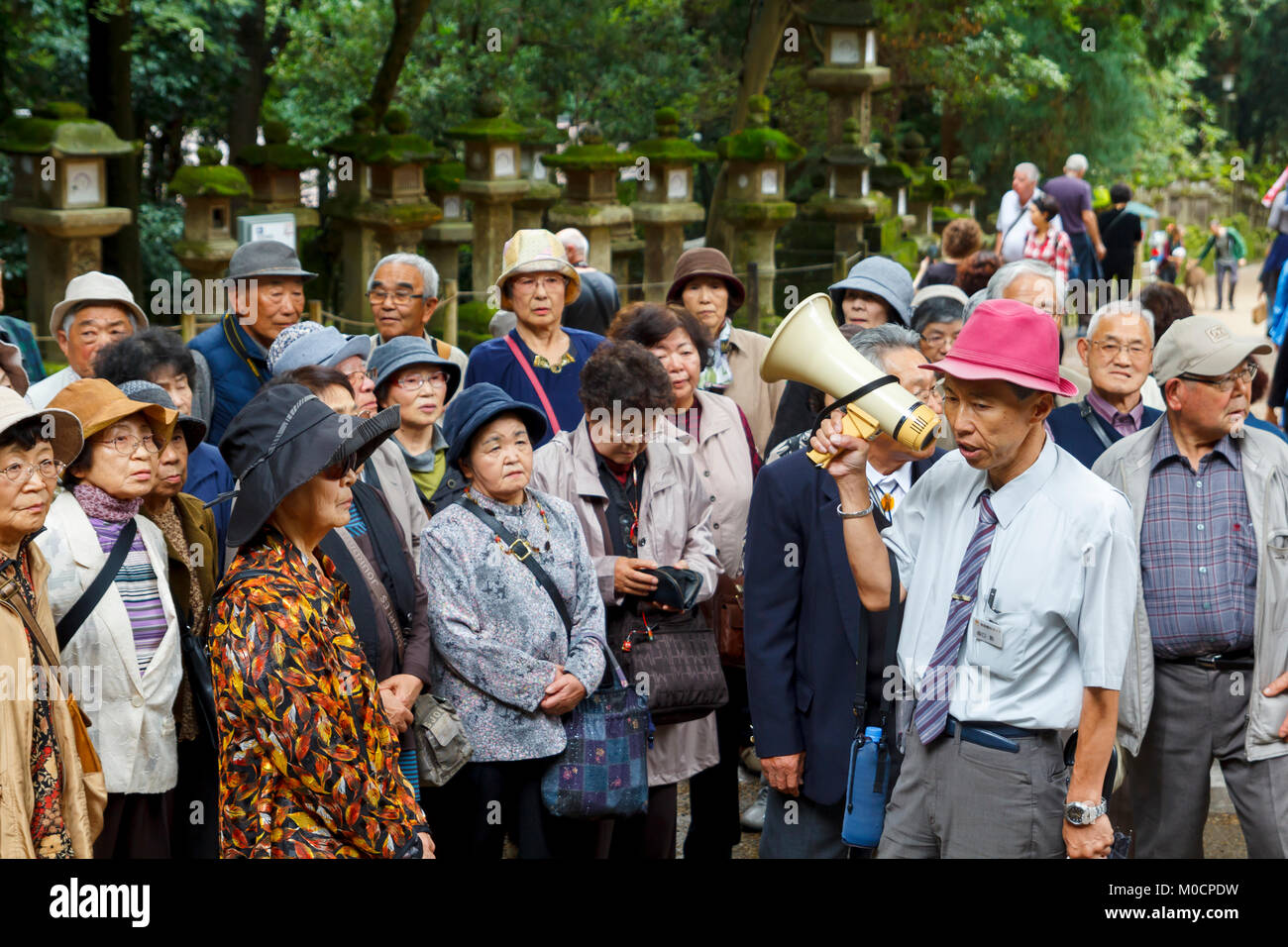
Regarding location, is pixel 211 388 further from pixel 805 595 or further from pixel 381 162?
pixel 381 162

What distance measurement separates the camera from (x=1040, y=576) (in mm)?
3516

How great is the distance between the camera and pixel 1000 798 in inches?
139

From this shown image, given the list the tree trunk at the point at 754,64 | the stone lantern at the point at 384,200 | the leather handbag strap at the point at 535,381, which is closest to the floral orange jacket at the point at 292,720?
the leather handbag strap at the point at 535,381

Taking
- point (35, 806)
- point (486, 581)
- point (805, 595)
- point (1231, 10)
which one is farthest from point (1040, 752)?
point (1231, 10)

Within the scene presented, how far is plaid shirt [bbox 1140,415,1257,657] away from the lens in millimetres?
4461

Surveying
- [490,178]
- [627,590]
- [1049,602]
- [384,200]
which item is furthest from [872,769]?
[490,178]

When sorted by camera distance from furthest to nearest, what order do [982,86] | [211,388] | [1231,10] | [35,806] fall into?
[1231,10]
[982,86]
[211,388]
[35,806]

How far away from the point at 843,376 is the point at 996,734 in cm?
101

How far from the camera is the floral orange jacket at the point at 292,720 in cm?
331

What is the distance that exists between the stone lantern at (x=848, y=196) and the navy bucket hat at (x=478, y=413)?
13.6 metres

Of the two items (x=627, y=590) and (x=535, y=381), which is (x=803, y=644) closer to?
(x=627, y=590)

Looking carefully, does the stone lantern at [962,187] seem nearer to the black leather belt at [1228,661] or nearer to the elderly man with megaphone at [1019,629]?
the black leather belt at [1228,661]

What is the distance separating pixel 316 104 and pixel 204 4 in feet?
14.1

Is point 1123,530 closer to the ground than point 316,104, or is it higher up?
closer to the ground
